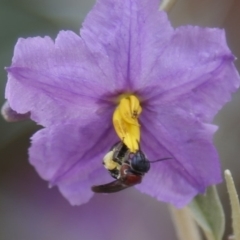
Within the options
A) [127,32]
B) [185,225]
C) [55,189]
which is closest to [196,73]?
[127,32]

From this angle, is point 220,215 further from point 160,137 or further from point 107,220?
point 107,220

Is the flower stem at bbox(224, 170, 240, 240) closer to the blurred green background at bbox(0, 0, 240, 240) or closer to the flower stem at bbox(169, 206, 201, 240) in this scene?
the flower stem at bbox(169, 206, 201, 240)

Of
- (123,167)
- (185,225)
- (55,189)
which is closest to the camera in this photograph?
(123,167)

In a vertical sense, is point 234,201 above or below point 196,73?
below

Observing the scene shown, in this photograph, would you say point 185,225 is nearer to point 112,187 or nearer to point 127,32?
point 112,187

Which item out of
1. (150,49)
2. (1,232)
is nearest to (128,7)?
(150,49)
